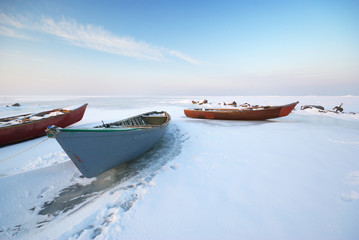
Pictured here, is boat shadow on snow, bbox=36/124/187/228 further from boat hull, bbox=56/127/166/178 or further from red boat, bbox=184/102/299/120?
red boat, bbox=184/102/299/120

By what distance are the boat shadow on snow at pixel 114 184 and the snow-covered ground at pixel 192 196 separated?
0.02 metres

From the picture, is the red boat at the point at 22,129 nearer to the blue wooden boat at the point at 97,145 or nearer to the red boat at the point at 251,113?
the blue wooden boat at the point at 97,145

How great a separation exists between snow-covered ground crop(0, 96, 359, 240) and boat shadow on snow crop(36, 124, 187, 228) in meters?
0.02

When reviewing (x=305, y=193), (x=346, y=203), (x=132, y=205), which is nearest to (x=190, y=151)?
(x=132, y=205)

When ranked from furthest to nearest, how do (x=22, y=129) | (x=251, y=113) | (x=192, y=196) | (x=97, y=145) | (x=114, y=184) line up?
(x=251, y=113) → (x=22, y=129) → (x=114, y=184) → (x=97, y=145) → (x=192, y=196)

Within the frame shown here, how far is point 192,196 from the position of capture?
122 inches

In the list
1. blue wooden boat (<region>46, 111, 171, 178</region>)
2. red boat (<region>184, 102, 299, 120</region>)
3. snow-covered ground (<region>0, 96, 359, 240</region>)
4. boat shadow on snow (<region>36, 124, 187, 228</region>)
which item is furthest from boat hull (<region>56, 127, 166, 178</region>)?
red boat (<region>184, 102, 299, 120</region>)

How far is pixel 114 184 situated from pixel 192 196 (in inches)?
82.4

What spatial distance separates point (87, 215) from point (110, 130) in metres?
1.78

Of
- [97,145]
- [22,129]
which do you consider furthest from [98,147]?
[22,129]

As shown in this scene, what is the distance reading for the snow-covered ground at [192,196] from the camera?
2389 mm

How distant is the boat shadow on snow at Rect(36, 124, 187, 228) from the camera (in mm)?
3128

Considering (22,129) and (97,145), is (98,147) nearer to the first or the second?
(97,145)

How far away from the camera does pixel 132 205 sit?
2951 mm
